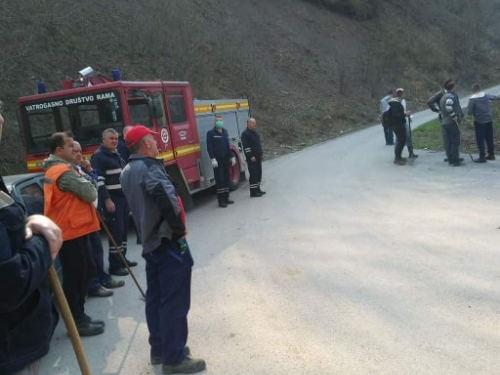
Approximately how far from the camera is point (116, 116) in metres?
8.23

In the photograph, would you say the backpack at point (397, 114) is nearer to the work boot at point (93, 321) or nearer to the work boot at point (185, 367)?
the work boot at point (93, 321)

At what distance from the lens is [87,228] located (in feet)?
15.2

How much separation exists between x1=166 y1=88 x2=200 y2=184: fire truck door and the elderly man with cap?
575 centimetres

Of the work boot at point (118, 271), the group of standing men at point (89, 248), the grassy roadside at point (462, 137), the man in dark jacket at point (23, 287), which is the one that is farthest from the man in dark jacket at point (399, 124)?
the man in dark jacket at point (23, 287)

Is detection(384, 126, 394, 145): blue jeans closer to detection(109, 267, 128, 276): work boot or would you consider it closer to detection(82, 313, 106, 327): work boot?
detection(109, 267, 128, 276): work boot

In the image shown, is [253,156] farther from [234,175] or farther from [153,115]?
[153,115]

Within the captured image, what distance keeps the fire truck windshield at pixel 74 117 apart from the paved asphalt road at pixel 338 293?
232 centimetres

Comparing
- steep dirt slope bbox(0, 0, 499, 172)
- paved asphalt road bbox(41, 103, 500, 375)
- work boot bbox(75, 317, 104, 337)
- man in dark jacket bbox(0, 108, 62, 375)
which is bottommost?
paved asphalt road bbox(41, 103, 500, 375)

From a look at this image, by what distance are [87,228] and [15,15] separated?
1089cm

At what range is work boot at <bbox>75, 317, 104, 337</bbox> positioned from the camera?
453 centimetres

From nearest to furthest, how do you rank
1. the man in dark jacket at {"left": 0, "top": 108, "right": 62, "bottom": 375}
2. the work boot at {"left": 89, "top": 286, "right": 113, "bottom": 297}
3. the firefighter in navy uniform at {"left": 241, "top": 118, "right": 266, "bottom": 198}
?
1. the man in dark jacket at {"left": 0, "top": 108, "right": 62, "bottom": 375}
2. the work boot at {"left": 89, "top": 286, "right": 113, "bottom": 297}
3. the firefighter in navy uniform at {"left": 241, "top": 118, "right": 266, "bottom": 198}

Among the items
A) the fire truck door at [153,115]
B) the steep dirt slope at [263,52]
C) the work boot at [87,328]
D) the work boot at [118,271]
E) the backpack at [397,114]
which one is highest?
the steep dirt slope at [263,52]

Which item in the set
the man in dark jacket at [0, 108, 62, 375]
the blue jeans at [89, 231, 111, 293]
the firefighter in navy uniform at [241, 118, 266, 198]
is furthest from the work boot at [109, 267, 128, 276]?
the firefighter in navy uniform at [241, 118, 266, 198]

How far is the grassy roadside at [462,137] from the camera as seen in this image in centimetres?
1379
